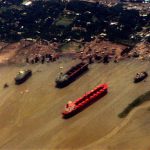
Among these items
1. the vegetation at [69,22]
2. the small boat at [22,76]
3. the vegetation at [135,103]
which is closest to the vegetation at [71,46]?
the vegetation at [69,22]

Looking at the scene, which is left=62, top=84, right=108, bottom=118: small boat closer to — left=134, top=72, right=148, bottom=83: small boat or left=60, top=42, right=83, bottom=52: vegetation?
left=134, top=72, right=148, bottom=83: small boat

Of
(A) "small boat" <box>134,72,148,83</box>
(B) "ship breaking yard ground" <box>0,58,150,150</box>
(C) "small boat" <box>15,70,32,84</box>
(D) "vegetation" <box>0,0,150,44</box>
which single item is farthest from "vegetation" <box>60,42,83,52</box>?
(A) "small boat" <box>134,72,148,83</box>

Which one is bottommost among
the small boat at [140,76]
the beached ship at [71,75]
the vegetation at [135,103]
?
Result: the beached ship at [71,75]

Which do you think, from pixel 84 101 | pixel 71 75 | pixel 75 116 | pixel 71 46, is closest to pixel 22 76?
pixel 71 75

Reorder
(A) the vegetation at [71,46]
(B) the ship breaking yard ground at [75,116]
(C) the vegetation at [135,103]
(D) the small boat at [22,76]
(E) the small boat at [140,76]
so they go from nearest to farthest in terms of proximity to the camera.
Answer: (B) the ship breaking yard ground at [75,116] → (C) the vegetation at [135,103] → (E) the small boat at [140,76] → (D) the small boat at [22,76] → (A) the vegetation at [71,46]

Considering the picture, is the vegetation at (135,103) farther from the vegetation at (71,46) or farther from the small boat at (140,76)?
the vegetation at (71,46)

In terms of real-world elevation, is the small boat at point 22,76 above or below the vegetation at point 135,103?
below

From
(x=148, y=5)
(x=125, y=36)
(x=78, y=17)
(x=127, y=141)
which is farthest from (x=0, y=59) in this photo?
(x=127, y=141)
